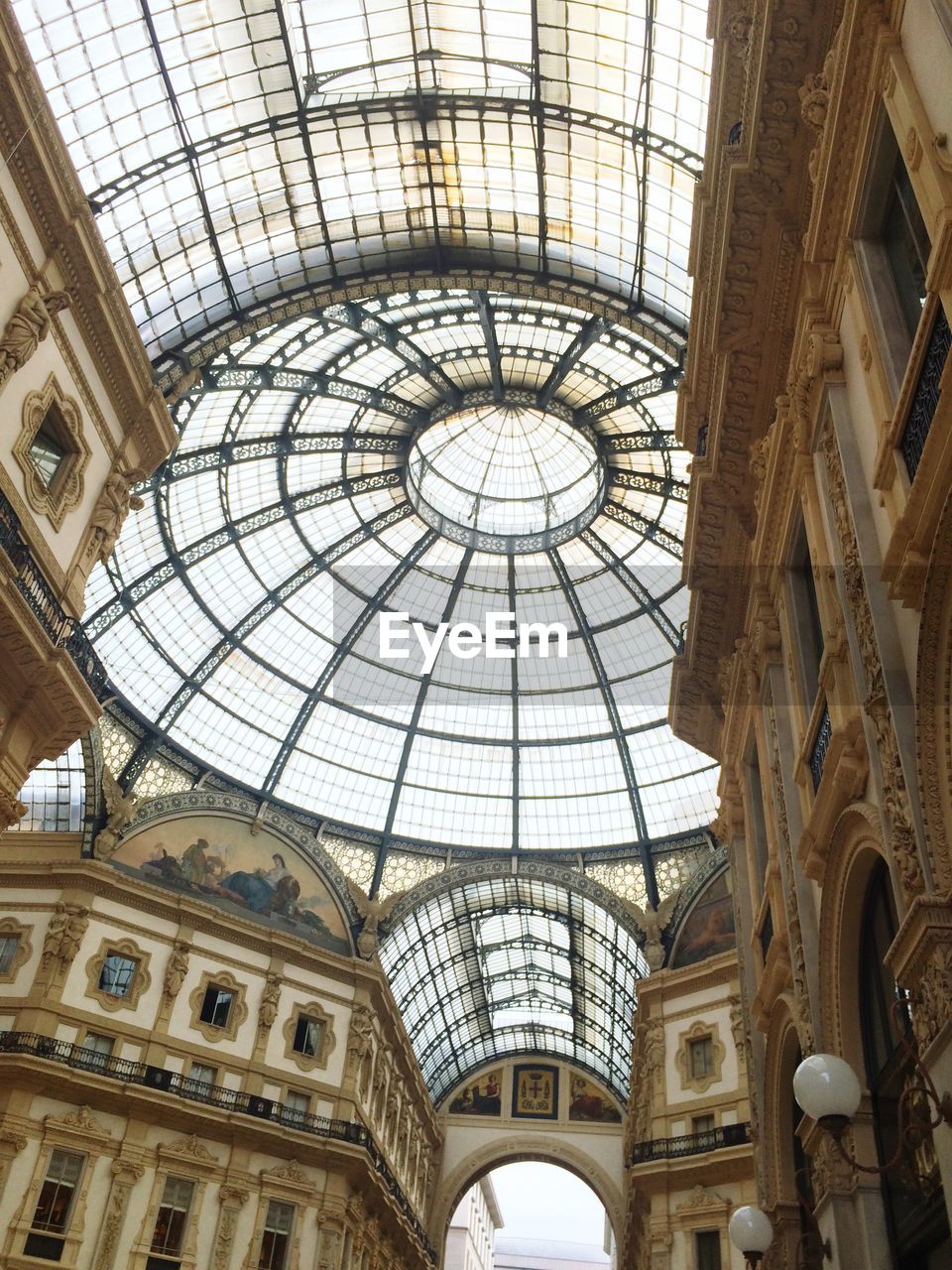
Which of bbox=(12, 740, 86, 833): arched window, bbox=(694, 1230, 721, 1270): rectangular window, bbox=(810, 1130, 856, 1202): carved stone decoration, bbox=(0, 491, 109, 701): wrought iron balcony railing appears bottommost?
bbox=(810, 1130, 856, 1202): carved stone decoration

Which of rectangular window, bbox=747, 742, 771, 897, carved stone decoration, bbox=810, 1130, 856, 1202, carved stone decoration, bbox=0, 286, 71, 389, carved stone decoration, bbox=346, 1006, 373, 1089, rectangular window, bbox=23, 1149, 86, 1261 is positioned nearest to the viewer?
carved stone decoration, bbox=810, 1130, 856, 1202

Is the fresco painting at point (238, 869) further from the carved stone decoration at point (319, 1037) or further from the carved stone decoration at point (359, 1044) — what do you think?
the carved stone decoration at point (319, 1037)

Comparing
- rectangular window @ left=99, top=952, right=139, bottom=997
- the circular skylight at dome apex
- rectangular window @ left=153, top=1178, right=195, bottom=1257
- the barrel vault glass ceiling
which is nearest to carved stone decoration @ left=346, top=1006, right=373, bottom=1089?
the barrel vault glass ceiling

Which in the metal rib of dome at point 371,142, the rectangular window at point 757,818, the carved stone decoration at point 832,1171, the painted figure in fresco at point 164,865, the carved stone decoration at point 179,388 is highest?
the metal rib of dome at point 371,142

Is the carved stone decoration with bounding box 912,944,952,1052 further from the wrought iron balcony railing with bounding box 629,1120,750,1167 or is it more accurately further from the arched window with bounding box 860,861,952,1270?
the wrought iron balcony railing with bounding box 629,1120,750,1167

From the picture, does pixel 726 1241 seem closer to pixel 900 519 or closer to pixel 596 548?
pixel 596 548

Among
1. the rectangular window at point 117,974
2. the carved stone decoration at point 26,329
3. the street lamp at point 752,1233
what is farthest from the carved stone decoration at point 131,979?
the street lamp at point 752,1233

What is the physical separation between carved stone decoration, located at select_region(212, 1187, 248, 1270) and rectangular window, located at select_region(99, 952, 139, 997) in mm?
5837

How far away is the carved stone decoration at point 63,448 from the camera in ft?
50.6

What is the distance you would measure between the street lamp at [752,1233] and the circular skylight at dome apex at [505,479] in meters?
26.4

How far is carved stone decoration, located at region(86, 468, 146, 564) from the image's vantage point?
17.8 meters

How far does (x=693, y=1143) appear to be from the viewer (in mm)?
30281

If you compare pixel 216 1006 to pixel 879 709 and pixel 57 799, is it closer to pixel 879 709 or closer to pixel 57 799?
pixel 57 799

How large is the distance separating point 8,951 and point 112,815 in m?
4.63
